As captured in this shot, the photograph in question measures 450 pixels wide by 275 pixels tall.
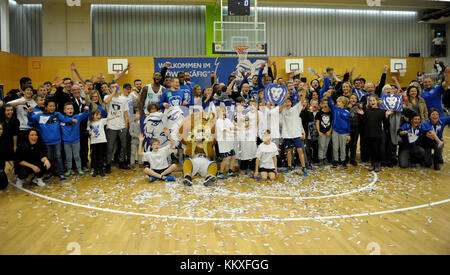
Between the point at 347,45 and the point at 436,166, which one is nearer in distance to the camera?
the point at 436,166

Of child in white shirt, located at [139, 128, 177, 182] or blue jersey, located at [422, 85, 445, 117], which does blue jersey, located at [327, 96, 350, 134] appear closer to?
blue jersey, located at [422, 85, 445, 117]

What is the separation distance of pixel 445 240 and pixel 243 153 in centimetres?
355

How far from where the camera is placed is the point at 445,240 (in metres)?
3.35

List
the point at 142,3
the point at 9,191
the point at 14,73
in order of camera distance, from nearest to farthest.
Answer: the point at 9,191
the point at 14,73
the point at 142,3

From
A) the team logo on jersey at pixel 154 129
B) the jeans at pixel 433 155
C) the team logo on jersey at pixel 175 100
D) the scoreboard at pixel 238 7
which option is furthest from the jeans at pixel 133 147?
the scoreboard at pixel 238 7

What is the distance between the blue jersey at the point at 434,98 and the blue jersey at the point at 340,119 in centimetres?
187

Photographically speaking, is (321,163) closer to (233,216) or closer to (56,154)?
(233,216)

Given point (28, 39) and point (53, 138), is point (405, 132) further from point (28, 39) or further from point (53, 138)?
point (28, 39)

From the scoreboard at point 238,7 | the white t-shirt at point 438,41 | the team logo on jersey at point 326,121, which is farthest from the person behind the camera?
the white t-shirt at point 438,41

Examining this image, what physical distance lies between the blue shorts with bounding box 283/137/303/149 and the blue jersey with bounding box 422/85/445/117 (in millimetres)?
3030

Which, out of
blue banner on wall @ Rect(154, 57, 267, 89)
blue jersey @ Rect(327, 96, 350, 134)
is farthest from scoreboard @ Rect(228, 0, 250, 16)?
blue jersey @ Rect(327, 96, 350, 134)

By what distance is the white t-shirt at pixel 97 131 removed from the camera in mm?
6266

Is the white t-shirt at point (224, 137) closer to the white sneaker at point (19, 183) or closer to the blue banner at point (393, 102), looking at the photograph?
the blue banner at point (393, 102)
